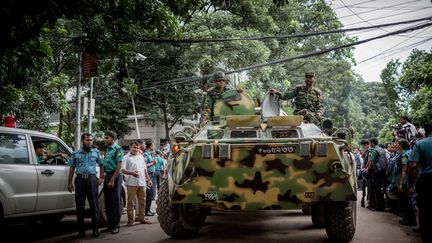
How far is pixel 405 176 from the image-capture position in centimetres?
754

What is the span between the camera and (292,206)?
17.8 ft

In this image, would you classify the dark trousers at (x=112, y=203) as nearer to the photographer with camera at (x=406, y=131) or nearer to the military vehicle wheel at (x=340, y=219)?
the military vehicle wheel at (x=340, y=219)

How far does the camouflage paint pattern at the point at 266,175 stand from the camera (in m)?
5.37

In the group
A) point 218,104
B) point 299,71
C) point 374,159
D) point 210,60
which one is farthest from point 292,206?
point 299,71

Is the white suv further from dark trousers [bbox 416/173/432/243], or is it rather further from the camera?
the camera

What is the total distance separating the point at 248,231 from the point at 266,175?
2030 mm

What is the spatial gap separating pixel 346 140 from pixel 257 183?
1383 mm

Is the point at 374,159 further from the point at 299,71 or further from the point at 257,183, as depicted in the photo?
the point at 299,71

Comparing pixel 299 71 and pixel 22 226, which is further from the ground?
pixel 299 71

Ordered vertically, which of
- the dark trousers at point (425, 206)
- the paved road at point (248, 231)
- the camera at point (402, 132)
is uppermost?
the camera at point (402, 132)

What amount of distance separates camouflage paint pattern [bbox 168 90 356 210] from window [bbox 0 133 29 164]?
7.89 feet

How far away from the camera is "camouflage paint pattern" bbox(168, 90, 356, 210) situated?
537 cm

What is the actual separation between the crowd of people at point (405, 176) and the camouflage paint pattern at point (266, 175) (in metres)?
0.81

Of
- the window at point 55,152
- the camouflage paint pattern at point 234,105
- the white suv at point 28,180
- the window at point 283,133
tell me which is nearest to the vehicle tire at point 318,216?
the window at point 283,133
